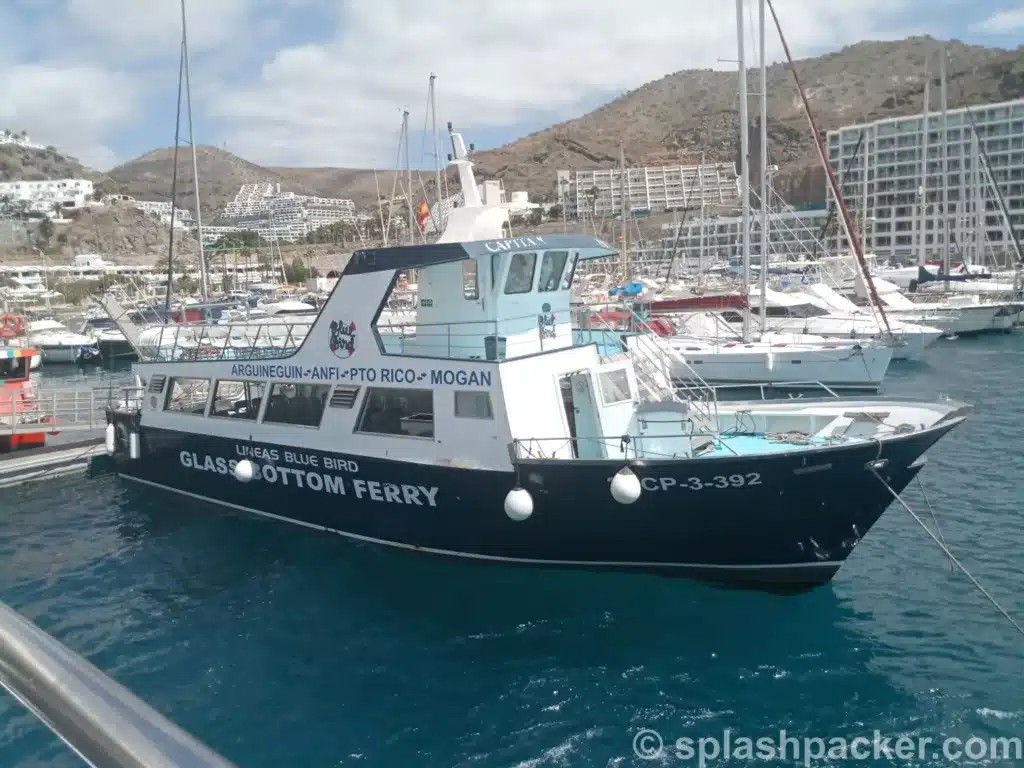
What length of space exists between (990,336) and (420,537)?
41961mm

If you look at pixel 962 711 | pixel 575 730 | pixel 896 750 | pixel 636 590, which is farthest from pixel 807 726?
pixel 636 590

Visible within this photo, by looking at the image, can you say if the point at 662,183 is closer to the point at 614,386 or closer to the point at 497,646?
the point at 614,386

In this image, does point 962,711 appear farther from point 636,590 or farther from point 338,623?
point 338,623

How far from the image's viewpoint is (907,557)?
12758 mm

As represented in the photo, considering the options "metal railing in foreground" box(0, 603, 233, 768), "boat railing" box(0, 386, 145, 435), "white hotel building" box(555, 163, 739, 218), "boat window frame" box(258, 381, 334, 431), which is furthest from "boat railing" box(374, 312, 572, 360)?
"white hotel building" box(555, 163, 739, 218)

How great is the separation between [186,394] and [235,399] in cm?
166

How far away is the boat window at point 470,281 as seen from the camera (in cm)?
1245

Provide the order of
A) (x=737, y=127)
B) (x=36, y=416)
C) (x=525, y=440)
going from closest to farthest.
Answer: (x=525, y=440)
(x=36, y=416)
(x=737, y=127)

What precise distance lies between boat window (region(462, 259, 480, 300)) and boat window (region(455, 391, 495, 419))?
6.20 feet

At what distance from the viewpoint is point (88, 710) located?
1.19m

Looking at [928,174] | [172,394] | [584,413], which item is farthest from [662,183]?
[584,413]

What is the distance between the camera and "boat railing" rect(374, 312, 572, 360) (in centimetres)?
1236

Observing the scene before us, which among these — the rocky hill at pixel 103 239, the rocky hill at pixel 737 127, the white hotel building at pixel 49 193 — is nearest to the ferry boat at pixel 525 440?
the rocky hill at pixel 103 239

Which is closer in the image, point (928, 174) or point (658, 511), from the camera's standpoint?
point (658, 511)
